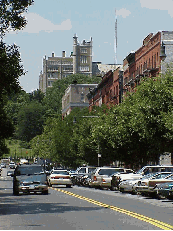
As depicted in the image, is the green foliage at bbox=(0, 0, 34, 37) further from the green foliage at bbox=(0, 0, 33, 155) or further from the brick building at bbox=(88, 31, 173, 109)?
the brick building at bbox=(88, 31, 173, 109)

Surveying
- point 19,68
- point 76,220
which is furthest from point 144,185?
point 76,220

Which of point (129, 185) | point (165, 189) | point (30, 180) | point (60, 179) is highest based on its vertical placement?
point (60, 179)

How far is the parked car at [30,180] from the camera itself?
43.2 meters

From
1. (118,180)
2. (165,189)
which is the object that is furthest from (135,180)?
(165,189)

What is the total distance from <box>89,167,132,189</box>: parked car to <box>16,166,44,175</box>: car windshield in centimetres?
970

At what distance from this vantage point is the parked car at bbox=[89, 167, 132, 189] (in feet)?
174

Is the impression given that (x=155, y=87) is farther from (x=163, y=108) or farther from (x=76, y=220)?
(x=76, y=220)

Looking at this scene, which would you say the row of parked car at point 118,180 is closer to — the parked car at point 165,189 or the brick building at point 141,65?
the parked car at point 165,189

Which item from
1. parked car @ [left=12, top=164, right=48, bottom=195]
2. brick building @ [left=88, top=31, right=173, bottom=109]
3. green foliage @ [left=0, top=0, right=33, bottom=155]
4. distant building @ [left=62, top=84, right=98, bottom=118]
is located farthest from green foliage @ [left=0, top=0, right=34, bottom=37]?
distant building @ [left=62, top=84, right=98, bottom=118]

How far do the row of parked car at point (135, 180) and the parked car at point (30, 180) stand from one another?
17.3 ft

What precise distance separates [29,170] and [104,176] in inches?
401

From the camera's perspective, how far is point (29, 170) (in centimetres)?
4438

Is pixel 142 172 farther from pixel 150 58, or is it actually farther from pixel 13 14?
pixel 150 58

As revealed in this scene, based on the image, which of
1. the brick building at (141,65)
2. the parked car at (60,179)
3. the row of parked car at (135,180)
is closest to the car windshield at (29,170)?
the row of parked car at (135,180)
